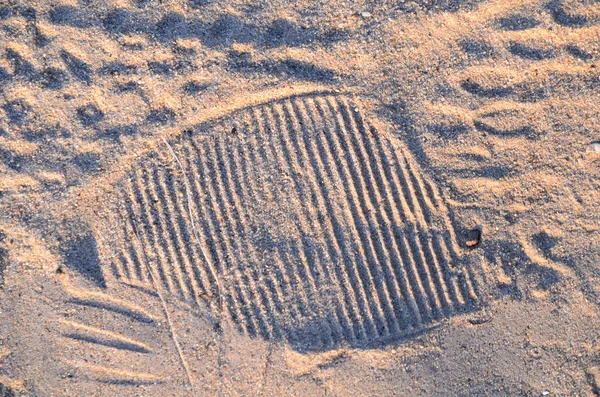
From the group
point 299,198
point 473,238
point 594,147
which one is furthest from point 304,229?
point 594,147

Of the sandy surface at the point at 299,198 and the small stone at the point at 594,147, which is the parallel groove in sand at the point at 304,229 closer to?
the sandy surface at the point at 299,198

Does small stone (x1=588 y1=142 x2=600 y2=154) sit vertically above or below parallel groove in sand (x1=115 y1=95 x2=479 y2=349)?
above

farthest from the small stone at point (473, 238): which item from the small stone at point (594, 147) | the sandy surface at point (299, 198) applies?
the small stone at point (594, 147)

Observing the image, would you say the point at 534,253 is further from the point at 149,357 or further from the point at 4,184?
the point at 4,184

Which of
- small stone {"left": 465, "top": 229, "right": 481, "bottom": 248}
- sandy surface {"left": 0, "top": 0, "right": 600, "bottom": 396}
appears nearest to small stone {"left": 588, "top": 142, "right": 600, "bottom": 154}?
sandy surface {"left": 0, "top": 0, "right": 600, "bottom": 396}

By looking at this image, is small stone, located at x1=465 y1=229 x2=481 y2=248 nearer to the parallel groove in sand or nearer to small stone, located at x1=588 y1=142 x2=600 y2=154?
the parallel groove in sand

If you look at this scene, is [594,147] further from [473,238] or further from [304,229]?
[304,229]
